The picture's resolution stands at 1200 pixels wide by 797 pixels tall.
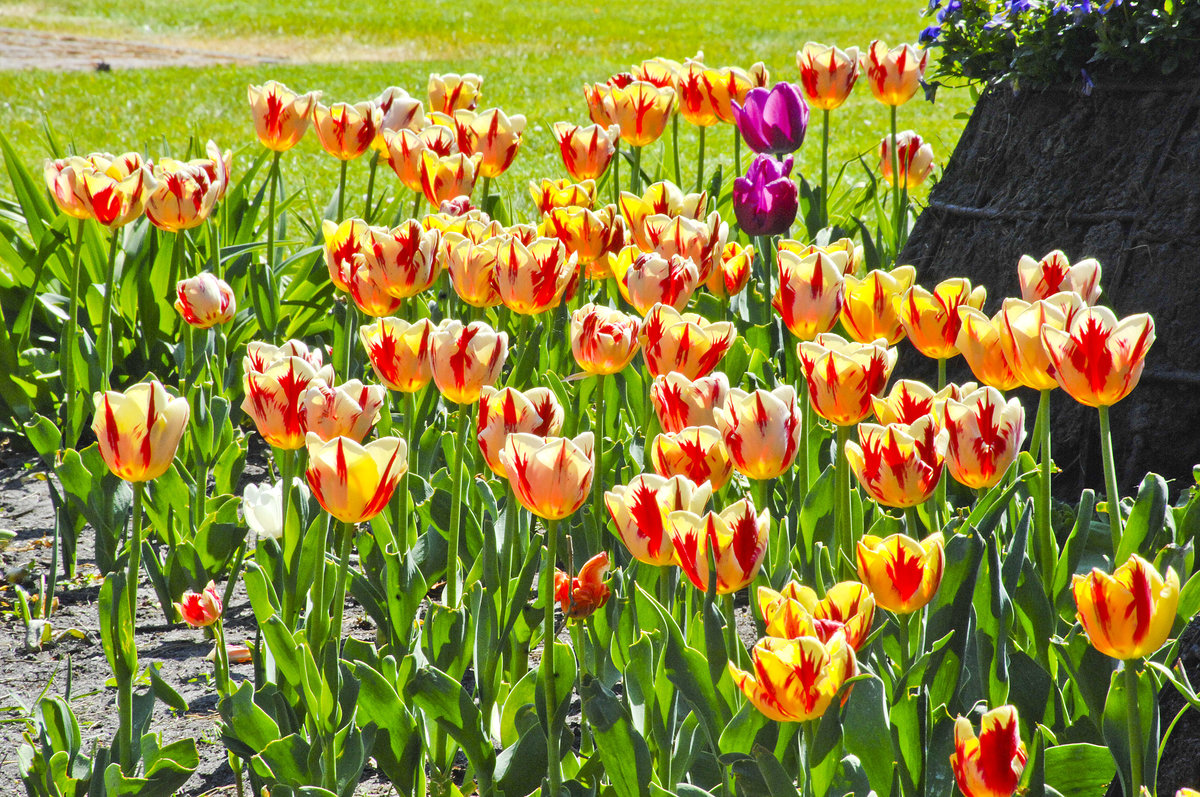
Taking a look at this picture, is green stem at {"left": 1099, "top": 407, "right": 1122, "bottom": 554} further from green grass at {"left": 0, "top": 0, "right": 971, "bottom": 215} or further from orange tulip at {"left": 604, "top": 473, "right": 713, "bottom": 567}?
green grass at {"left": 0, "top": 0, "right": 971, "bottom": 215}

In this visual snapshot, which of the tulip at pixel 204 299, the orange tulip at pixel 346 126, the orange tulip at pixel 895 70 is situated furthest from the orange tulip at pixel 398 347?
the orange tulip at pixel 895 70

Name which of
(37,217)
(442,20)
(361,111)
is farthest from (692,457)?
(442,20)

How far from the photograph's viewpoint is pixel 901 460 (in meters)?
1.26

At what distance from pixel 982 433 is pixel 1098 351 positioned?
15cm

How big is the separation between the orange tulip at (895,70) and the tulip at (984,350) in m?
1.81

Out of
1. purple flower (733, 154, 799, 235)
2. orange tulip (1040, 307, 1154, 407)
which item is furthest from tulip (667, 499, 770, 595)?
purple flower (733, 154, 799, 235)

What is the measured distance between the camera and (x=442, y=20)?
18.5m

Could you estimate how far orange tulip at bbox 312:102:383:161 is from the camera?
2650 millimetres

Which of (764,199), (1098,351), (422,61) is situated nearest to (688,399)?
(1098,351)

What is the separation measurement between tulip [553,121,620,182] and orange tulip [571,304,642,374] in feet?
3.88

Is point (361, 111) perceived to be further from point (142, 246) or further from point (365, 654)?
point (365, 654)

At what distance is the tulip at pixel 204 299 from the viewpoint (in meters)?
2.11

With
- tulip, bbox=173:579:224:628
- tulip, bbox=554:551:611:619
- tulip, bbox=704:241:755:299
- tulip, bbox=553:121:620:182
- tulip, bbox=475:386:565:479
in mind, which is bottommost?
tulip, bbox=173:579:224:628

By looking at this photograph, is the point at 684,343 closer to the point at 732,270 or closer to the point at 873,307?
the point at 873,307
